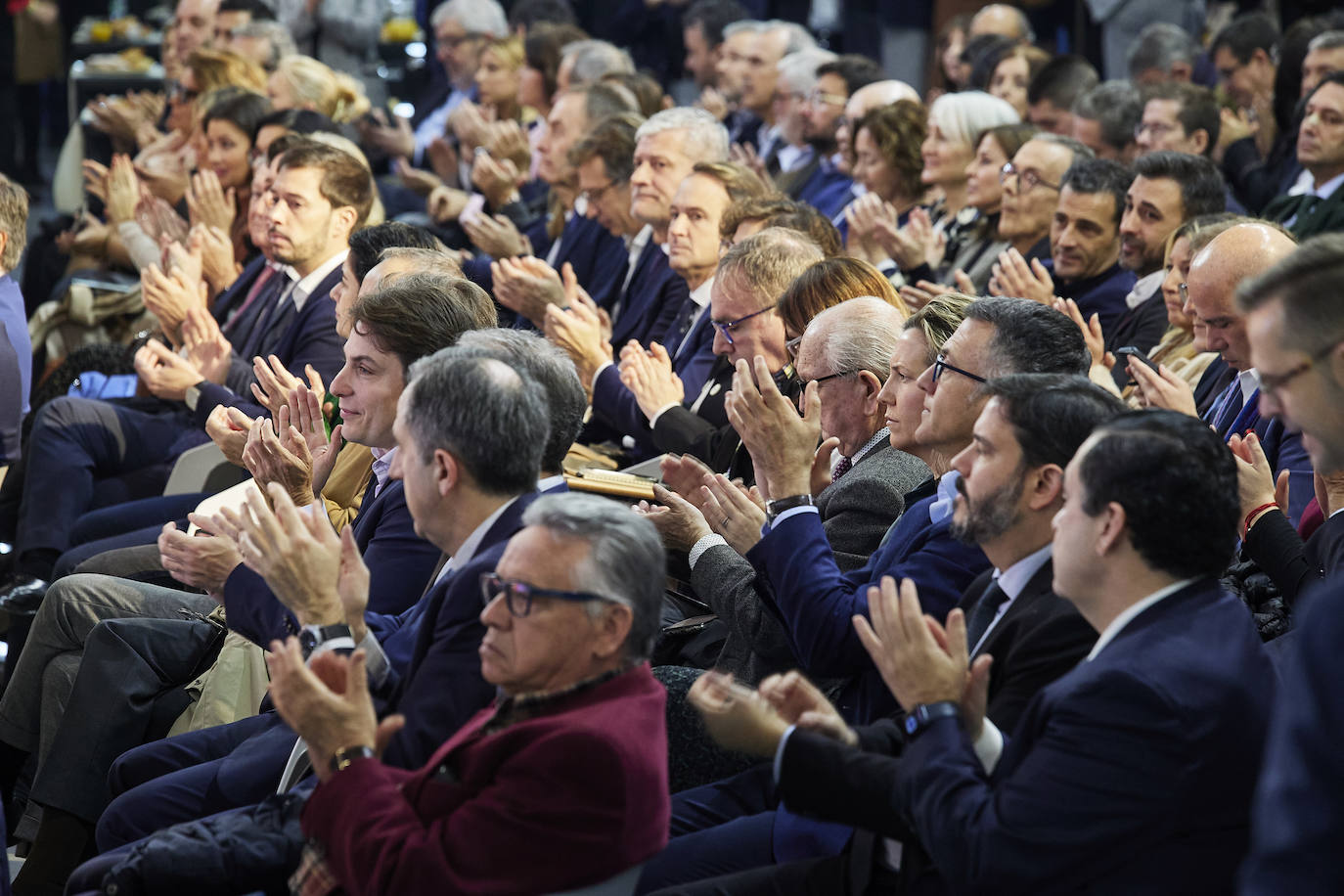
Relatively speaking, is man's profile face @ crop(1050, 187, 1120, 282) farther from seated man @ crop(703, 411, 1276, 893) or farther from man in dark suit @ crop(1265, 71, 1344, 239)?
seated man @ crop(703, 411, 1276, 893)

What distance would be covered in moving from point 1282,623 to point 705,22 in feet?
22.1

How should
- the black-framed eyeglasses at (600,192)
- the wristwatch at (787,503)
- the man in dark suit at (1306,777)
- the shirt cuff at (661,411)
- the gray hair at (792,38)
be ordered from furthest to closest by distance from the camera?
1. the gray hair at (792,38)
2. the black-framed eyeglasses at (600,192)
3. the shirt cuff at (661,411)
4. the wristwatch at (787,503)
5. the man in dark suit at (1306,777)

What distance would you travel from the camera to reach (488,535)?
2.31m

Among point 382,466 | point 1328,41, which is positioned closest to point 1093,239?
point 1328,41

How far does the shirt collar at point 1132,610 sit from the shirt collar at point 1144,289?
256cm

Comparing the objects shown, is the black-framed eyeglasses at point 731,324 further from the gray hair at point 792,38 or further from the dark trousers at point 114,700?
the gray hair at point 792,38

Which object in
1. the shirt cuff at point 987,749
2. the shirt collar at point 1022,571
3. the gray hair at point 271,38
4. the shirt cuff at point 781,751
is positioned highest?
the shirt collar at point 1022,571

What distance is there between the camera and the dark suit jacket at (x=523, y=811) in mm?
1826

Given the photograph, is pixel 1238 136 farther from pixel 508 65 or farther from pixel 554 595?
pixel 554 595

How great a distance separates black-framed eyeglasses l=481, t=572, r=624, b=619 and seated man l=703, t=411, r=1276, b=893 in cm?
20

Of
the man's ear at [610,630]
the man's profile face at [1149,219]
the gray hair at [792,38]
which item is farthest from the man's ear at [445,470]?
the gray hair at [792,38]

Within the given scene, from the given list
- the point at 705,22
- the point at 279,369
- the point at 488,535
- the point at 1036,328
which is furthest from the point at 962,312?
the point at 705,22

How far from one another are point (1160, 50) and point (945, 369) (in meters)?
5.28

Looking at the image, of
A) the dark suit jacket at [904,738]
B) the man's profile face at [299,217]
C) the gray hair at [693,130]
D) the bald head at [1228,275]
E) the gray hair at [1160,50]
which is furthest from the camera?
the gray hair at [1160,50]
